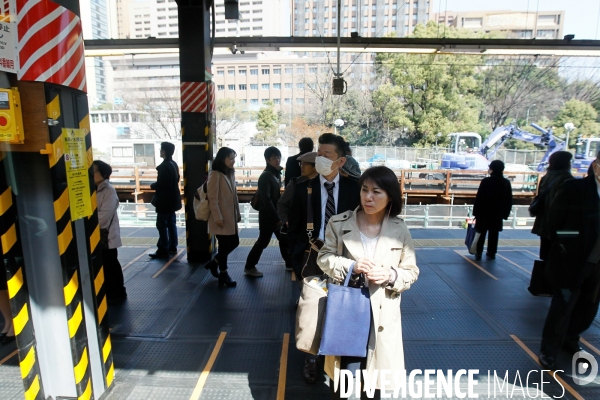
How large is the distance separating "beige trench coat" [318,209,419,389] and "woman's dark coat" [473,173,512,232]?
4637 mm

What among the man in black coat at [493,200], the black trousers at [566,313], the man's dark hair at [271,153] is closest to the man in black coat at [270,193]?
the man's dark hair at [271,153]

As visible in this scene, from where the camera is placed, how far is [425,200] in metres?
21.6

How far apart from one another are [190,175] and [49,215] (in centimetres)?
378

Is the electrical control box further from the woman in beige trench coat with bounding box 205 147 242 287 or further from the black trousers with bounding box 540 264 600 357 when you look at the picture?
the black trousers with bounding box 540 264 600 357

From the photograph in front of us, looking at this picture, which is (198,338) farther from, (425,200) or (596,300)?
(425,200)

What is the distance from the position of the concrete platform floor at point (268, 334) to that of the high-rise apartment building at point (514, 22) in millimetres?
33556

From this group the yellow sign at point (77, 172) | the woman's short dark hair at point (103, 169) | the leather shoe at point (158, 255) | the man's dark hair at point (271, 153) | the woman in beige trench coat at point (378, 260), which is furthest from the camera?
the leather shoe at point (158, 255)

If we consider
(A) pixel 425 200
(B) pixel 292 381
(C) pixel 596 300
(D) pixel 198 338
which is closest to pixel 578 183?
(C) pixel 596 300

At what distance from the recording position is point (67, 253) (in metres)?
2.42

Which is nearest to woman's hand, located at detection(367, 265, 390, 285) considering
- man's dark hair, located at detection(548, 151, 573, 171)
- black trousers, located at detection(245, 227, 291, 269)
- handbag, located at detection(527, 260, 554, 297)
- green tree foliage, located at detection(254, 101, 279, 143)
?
handbag, located at detection(527, 260, 554, 297)

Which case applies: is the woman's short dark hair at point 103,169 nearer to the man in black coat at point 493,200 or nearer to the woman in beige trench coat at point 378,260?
the woman in beige trench coat at point 378,260

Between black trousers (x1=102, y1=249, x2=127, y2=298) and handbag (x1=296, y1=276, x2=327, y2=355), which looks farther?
black trousers (x1=102, y1=249, x2=127, y2=298)

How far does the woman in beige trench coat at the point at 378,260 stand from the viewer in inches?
80.6

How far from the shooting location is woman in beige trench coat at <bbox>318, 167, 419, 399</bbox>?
205 cm
